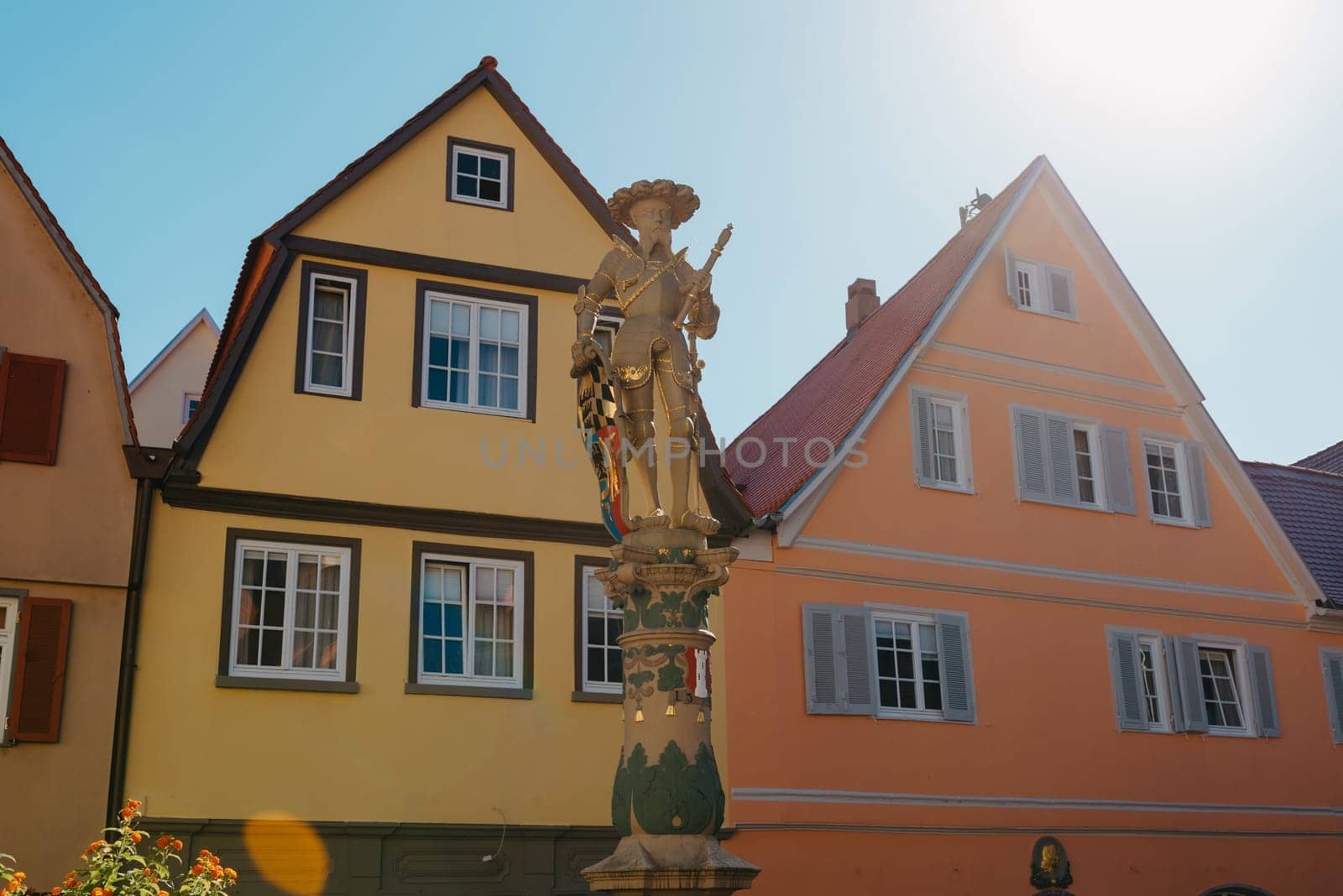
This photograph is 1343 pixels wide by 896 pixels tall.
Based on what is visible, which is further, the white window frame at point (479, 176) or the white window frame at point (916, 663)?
the white window frame at point (916, 663)

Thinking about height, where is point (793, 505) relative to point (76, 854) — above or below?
above

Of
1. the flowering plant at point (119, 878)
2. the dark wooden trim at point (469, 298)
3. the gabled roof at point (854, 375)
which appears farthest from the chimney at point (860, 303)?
the flowering plant at point (119, 878)

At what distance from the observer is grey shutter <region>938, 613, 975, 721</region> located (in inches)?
714

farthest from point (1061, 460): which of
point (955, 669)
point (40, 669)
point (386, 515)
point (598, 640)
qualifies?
point (40, 669)

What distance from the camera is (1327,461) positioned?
92.6 ft

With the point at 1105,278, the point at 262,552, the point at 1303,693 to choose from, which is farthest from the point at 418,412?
the point at 1303,693

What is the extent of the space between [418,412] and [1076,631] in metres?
8.81

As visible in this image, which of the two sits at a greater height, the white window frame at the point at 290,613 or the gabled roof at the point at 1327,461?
the gabled roof at the point at 1327,461

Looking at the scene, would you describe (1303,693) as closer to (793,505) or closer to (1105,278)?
(1105,278)

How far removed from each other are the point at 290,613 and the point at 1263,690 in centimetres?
1291

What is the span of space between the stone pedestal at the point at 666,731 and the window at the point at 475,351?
700 cm

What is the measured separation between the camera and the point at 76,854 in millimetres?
13695

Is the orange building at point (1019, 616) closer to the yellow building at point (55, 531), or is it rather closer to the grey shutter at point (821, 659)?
the grey shutter at point (821, 659)

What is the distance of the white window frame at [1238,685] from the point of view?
20.1 meters
